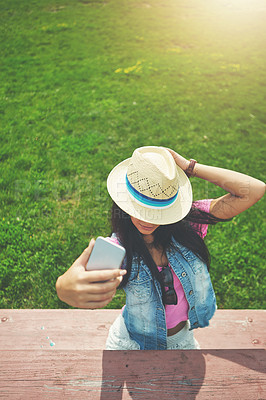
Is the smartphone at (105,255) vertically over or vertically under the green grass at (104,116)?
over

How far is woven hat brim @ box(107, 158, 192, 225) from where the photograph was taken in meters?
1.48

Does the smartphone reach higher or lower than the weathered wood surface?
higher

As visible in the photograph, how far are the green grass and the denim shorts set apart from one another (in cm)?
98

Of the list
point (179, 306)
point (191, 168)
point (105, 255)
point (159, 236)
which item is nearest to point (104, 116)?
point (191, 168)

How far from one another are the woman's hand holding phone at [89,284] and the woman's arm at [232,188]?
37.1 inches

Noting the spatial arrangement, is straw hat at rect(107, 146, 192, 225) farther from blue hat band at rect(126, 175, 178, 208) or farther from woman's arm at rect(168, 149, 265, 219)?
woman's arm at rect(168, 149, 265, 219)

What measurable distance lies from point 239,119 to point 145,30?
4897mm

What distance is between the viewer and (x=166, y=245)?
183 cm

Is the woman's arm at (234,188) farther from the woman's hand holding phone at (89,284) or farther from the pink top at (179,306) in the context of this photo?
the woman's hand holding phone at (89,284)

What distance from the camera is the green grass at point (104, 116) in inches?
130

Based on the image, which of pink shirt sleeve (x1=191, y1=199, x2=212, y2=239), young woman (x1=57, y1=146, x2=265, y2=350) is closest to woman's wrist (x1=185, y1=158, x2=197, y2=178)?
young woman (x1=57, y1=146, x2=265, y2=350)

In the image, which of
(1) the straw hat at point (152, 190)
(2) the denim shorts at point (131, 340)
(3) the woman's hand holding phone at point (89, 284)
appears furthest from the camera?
(2) the denim shorts at point (131, 340)

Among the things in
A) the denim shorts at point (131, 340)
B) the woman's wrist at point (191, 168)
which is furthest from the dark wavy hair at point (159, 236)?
the denim shorts at point (131, 340)

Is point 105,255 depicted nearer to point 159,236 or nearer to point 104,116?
Answer: point 159,236
